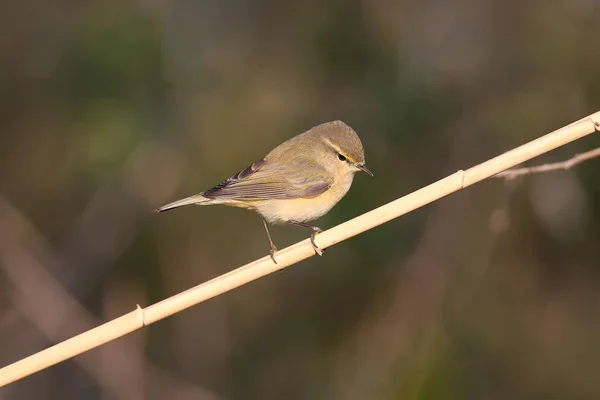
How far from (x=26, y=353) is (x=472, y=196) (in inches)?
131

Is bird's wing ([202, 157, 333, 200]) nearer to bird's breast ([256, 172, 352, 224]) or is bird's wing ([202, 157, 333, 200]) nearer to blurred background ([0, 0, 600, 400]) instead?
bird's breast ([256, 172, 352, 224])

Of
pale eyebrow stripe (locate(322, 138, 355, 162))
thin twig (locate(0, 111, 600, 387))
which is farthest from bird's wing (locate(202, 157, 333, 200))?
thin twig (locate(0, 111, 600, 387))

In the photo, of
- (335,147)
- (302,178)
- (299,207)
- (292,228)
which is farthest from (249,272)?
(292,228)

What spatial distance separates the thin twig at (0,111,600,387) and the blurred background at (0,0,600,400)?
61.8 inches

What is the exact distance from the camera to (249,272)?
276cm

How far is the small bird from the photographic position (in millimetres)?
3904

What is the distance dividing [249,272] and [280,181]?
1.29 metres

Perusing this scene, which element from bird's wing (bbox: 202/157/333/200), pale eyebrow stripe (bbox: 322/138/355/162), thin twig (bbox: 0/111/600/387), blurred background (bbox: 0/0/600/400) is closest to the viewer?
thin twig (bbox: 0/111/600/387)

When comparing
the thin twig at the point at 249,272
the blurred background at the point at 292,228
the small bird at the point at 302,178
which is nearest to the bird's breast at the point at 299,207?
the small bird at the point at 302,178

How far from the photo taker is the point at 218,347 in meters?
5.52

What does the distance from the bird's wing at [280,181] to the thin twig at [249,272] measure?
42.8 inches

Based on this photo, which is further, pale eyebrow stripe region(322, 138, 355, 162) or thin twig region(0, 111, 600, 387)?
pale eyebrow stripe region(322, 138, 355, 162)

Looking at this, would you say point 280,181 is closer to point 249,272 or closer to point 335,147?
point 335,147

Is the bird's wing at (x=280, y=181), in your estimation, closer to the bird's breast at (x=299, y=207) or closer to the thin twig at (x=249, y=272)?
the bird's breast at (x=299, y=207)
